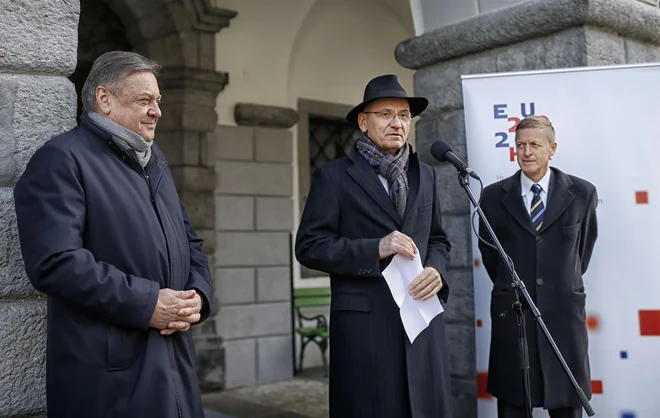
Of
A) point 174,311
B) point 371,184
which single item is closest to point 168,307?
point 174,311

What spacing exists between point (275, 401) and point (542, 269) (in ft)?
13.9

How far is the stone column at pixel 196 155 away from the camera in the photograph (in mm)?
7484

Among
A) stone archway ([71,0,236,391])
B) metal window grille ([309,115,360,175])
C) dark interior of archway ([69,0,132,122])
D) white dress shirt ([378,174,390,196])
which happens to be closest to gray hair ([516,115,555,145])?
white dress shirt ([378,174,390,196])

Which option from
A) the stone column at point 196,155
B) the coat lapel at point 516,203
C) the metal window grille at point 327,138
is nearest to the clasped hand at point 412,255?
the coat lapel at point 516,203

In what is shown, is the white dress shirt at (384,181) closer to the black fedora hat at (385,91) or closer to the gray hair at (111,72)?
the black fedora hat at (385,91)

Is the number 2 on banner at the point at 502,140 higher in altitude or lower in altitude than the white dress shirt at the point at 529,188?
higher

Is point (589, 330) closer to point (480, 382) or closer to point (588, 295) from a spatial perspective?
point (588, 295)

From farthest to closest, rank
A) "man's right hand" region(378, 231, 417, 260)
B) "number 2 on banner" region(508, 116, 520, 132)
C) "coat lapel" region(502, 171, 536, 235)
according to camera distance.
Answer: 1. "number 2 on banner" region(508, 116, 520, 132)
2. "coat lapel" region(502, 171, 536, 235)
3. "man's right hand" region(378, 231, 417, 260)

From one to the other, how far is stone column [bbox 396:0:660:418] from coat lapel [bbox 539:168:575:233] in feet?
2.36

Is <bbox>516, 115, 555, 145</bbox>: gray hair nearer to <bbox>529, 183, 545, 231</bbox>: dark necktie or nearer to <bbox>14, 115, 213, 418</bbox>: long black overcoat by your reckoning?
<bbox>529, 183, 545, 231</bbox>: dark necktie

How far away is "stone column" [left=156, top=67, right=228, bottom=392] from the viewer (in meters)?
7.48

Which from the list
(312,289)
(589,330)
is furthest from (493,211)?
(312,289)

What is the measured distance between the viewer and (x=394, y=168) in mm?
3273

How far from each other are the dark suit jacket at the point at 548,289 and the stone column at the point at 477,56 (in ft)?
1.93
